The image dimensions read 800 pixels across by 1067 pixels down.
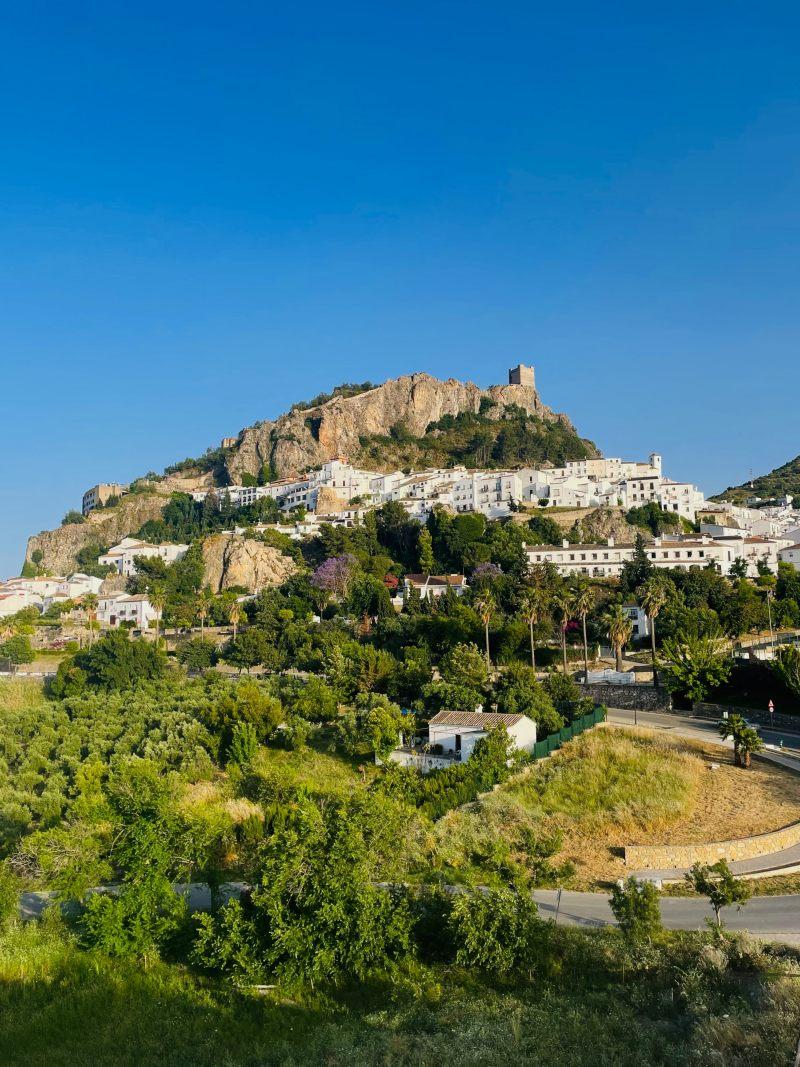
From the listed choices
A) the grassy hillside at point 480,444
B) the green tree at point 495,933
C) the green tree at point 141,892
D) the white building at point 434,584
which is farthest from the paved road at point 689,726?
the grassy hillside at point 480,444

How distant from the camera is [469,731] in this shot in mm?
38500

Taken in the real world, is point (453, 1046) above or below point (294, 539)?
below

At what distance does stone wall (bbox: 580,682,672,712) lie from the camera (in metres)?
46.4

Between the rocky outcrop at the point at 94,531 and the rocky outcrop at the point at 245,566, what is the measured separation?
4384 cm

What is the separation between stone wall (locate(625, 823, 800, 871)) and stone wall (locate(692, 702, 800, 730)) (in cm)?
1397

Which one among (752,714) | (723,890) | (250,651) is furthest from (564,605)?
(723,890)

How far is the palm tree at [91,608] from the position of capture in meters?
79.4

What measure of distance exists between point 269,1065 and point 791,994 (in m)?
10.2

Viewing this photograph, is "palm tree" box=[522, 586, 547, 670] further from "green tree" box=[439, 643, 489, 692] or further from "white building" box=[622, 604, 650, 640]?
"green tree" box=[439, 643, 489, 692]

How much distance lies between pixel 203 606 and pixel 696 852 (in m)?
59.9

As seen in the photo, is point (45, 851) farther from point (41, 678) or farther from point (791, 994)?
point (41, 678)

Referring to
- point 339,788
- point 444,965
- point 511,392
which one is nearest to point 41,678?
point 339,788

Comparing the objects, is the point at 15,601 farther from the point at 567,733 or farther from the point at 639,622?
the point at 567,733

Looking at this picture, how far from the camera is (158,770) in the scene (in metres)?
36.2
